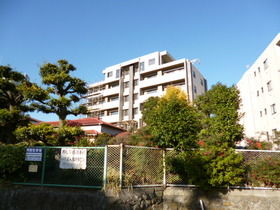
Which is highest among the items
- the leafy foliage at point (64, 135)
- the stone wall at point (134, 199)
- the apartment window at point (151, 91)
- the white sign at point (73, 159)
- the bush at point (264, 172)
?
the apartment window at point (151, 91)

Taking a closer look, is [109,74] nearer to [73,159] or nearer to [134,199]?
[73,159]

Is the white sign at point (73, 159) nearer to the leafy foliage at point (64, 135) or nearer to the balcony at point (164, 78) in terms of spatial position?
the leafy foliage at point (64, 135)

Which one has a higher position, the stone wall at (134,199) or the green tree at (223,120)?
the green tree at (223,120)

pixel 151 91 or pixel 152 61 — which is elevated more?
pixel 152 61

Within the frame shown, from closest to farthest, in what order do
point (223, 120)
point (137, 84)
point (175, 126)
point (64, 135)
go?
1. point (175, 126)
2. point (223, 120)
3. point (64, 135)
4. point (137, 84)

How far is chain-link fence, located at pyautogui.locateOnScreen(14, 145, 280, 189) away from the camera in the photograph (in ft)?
21.5

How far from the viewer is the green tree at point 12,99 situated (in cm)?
1128

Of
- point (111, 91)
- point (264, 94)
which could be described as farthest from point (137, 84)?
point (264, 94)

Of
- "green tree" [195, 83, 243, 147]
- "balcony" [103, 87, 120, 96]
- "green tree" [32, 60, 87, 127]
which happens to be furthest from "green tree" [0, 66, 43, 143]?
"balcony" [103, 87, 120, 96]

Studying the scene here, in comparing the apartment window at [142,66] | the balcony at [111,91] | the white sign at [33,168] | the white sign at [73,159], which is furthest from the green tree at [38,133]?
the balcony at [111,91]

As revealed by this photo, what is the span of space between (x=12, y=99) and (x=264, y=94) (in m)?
24.3

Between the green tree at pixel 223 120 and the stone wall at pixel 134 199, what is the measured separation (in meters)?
2.32

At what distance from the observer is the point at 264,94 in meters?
21.6

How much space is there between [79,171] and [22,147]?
102 inches
